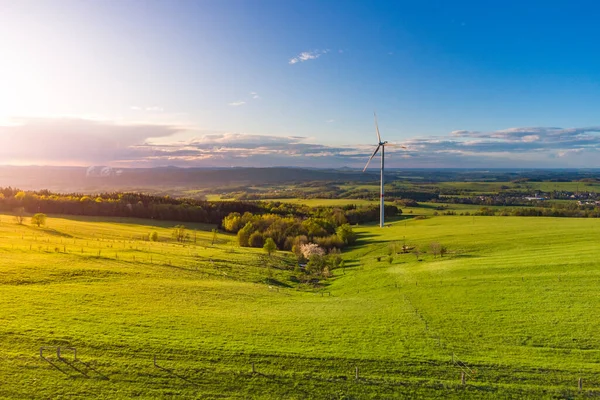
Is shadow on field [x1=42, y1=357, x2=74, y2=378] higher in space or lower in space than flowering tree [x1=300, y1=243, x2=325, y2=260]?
higher

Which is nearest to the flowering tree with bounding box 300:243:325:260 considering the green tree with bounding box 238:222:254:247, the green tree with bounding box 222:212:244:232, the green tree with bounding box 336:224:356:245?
the green tree with bounding box 336:224:356:245

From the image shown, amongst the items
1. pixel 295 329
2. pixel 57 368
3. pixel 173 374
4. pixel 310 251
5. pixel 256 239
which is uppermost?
pixel 57 368

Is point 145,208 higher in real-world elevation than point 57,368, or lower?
higher

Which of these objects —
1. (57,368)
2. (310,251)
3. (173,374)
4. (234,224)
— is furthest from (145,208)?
(173,374)

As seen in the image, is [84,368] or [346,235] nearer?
[84,368]

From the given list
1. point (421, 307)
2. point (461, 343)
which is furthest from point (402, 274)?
point (461, 343)

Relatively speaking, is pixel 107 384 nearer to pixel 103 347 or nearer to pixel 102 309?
pixel 103 347

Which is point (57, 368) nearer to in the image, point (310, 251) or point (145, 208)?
point (310, 251)

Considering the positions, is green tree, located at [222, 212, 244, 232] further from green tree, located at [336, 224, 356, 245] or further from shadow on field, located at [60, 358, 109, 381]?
shadow on field, located at [60, 358, 109, 381]
